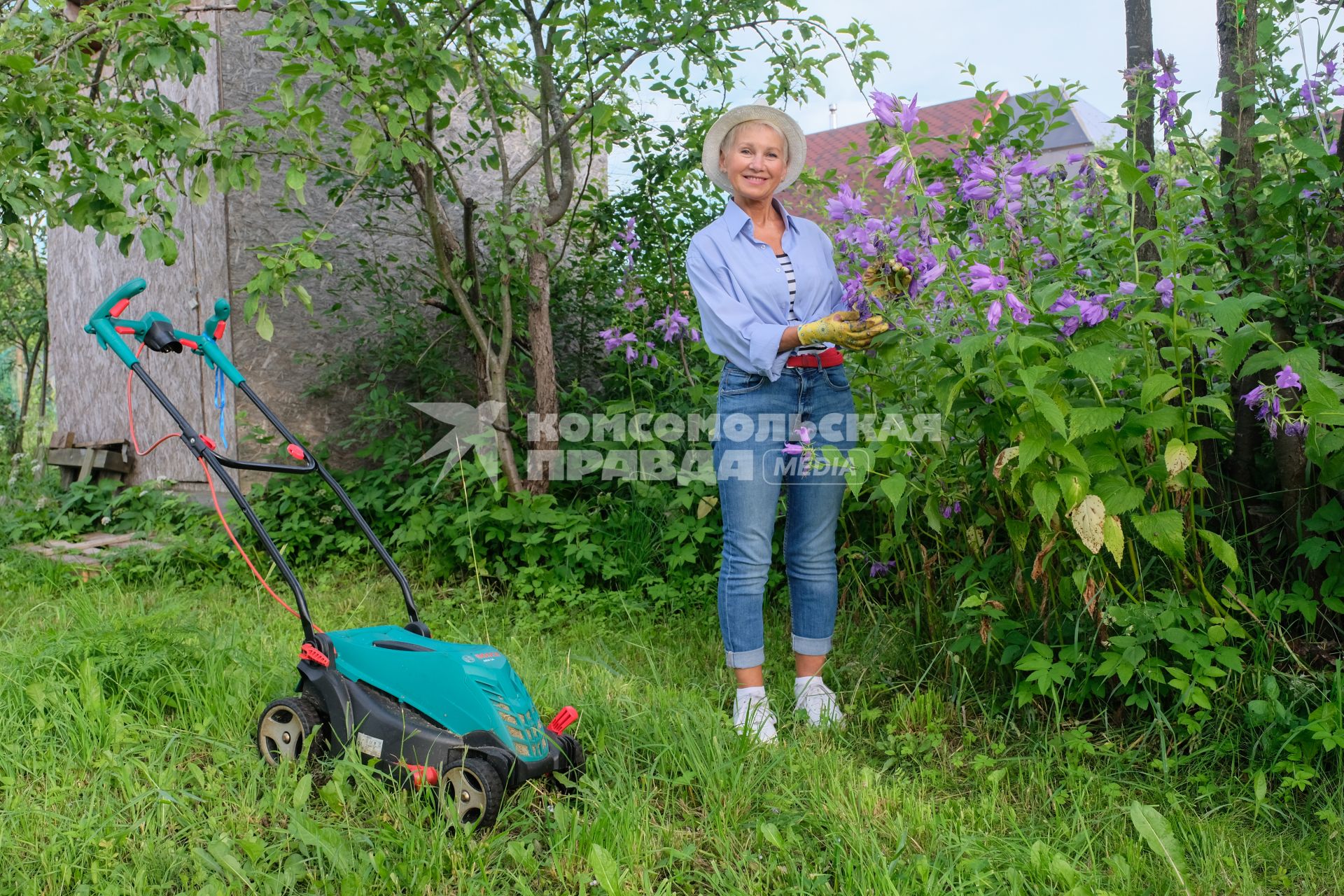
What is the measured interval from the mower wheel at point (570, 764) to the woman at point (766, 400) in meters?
0.51

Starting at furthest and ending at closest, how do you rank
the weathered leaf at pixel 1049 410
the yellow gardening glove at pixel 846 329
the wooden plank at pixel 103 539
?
the wooden plank at pixel 103 539 → the yellow gardening glove at pixel 846 329 → the weathered leaf at pixel 1049 410

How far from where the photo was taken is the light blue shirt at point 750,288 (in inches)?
103

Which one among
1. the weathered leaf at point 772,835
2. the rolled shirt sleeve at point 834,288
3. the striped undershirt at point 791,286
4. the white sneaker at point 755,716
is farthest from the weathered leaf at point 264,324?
the weathered leaf at point 772,835

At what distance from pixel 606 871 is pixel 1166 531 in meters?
1.41

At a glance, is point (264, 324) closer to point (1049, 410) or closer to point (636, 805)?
point (636, 805)

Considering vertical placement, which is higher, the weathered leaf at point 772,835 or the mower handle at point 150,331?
the mower handle at point 150,331

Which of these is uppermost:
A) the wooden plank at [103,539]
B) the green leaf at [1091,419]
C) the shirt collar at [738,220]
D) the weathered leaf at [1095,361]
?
the shirt collar at [738,220]

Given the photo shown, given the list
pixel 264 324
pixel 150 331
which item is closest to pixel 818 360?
pixel 150 331

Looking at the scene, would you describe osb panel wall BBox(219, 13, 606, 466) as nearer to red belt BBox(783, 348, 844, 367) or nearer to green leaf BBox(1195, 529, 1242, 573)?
red belt BBox(783, 348, 844, 367)

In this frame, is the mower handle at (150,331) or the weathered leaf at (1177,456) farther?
the mower handle at (150,331)

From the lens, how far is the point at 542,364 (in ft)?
14.9

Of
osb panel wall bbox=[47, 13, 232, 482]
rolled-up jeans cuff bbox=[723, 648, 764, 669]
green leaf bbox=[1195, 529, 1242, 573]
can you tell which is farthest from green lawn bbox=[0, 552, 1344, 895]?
osb panel wall bbox=[47, 13, 232, 482]

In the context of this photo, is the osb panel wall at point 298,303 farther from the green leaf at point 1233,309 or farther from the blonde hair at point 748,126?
the green leaf at point 1233,309

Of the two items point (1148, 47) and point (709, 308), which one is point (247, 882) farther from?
point (1148, 47)
